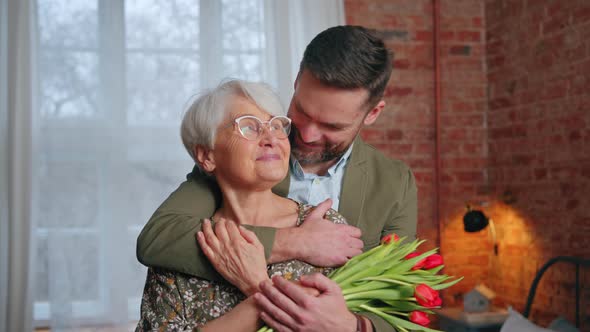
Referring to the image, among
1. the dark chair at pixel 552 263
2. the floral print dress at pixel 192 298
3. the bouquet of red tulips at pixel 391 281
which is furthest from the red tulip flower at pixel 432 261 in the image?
the dark chair at pixel 552 263

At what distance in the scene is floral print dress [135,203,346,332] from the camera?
6.15 ft

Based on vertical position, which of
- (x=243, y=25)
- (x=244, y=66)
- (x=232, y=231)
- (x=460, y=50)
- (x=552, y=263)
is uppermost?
(x=243, y=25)

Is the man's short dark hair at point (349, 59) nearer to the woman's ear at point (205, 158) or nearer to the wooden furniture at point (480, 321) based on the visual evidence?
the woman's ear at point (205, 158)

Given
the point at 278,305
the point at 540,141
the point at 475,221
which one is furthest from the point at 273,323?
the point at 475,221

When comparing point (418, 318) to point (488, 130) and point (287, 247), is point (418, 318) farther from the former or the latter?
point (488, 130)

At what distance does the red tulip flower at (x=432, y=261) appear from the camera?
1860 millimetres

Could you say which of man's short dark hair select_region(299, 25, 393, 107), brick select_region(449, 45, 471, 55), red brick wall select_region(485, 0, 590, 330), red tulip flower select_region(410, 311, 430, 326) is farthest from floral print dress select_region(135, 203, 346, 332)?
brick select_region(449, 45, 471, 55)

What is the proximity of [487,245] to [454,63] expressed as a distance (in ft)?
4.32

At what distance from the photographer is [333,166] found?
2412 mm

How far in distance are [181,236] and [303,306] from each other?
15.4 inches

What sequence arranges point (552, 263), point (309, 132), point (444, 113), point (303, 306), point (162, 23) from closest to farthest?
1. point (303, 306)
2. point (309, 132)
3. point (552, 263)
4. point (162, 23)
5. point (444, 113)

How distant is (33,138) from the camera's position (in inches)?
170

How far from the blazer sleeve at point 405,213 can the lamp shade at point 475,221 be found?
102 inches

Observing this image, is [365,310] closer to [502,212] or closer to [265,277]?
[265,277]
